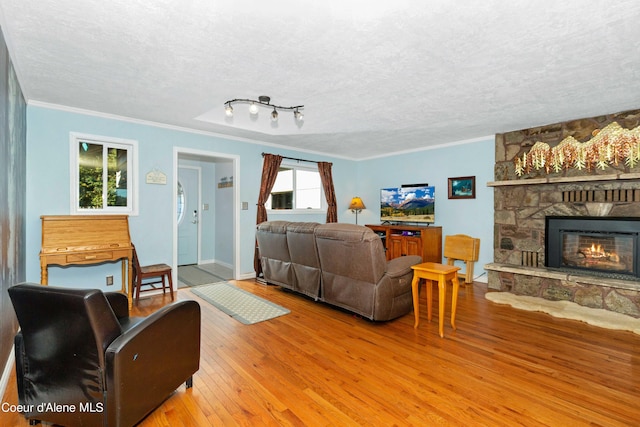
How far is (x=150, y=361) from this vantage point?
5.60 ft

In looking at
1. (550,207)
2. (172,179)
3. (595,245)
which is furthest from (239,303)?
(595,245)

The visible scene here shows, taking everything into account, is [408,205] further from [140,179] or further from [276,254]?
[140,179]

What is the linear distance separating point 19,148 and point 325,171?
4779 millimetres

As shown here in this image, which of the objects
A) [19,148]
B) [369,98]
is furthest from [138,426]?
[369,98]

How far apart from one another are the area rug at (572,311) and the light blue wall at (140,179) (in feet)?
13.1

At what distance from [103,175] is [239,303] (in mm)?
2472

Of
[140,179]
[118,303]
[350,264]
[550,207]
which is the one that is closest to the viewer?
[118,303]

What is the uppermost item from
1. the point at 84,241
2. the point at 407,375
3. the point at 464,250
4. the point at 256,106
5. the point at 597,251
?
the point at 256,106

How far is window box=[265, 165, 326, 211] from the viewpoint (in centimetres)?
610

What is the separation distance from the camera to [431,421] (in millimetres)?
1797

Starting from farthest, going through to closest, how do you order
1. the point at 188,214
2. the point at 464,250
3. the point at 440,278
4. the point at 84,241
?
the point at 188,214, the point at 464,250, the point at 84,241, the point at 440,278

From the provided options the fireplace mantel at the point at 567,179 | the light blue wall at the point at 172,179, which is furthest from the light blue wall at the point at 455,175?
the fireplace mantel at the point at 567,179

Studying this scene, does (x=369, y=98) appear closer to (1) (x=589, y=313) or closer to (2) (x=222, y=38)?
(2) (x=222, y=38)

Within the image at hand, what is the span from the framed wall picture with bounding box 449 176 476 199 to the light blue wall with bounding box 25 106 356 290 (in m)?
3.18
